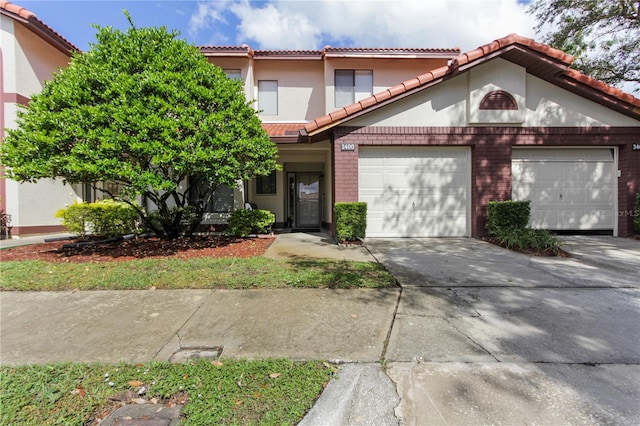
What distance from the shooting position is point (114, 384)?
90.9 inches

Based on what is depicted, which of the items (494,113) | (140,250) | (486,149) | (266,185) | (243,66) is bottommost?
(140,250)

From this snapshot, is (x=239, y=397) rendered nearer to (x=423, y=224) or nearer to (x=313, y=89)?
(x=423, y=224)

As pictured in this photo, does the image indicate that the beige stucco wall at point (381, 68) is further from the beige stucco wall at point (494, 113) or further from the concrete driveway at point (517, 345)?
the concrete driveway at point (517, 345)

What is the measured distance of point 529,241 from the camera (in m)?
7.00

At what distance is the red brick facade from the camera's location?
8656 millimetres

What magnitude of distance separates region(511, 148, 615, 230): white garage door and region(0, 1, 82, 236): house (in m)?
16.2

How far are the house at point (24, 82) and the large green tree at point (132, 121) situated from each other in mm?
5839

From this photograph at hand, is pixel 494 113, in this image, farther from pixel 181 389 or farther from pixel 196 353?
pixel 181 389

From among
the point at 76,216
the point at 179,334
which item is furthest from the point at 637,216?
the point at 76,216

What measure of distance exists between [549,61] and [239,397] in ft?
34.9

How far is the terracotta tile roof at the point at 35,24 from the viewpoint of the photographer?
9.69 m

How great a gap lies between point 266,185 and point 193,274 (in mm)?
7385

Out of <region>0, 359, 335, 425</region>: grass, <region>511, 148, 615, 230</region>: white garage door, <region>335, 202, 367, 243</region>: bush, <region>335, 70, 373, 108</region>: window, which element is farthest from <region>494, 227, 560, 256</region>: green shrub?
<region>335, 70, 373, 108</region>: window

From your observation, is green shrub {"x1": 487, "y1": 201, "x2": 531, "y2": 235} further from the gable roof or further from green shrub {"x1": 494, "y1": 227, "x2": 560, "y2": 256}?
the gable roof
